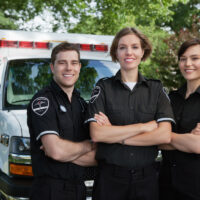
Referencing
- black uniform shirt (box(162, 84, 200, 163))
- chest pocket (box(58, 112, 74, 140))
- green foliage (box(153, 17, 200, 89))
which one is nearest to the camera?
chest pocket (box(58, 112, 74, 140))

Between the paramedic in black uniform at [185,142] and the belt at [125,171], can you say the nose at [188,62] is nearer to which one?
Result: the paramedic in black uniform at [185,142]

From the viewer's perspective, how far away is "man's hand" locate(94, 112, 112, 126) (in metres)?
2.57

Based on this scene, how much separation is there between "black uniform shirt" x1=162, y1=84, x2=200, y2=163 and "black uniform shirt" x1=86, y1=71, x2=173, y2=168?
13 centimetres

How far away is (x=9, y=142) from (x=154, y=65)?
1515 cm

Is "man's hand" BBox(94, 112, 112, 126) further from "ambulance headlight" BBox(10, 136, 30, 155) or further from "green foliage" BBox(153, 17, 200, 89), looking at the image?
"green foliage" BBox(153, 17, 200, 89)

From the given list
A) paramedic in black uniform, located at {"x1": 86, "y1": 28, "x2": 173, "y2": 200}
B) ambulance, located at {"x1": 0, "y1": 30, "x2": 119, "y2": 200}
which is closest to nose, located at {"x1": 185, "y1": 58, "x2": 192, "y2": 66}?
paramedic in black uniform, located at {"x1": 86, "y1": 28, "x2": 173, "y2": 200}

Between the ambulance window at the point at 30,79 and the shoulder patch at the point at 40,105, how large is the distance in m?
1.46

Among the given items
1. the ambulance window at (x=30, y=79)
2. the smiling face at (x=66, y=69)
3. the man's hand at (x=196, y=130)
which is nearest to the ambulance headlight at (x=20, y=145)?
the ambulance window at (x=30, y=79)

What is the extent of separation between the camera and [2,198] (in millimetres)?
3580

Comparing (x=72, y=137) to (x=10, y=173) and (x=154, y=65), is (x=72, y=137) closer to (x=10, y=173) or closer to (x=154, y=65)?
(x=10, y=173)

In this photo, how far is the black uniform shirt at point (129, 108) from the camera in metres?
2.56

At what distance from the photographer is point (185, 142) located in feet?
8.42

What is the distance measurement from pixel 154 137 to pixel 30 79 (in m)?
2.33

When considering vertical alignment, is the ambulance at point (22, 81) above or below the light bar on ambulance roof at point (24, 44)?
below
